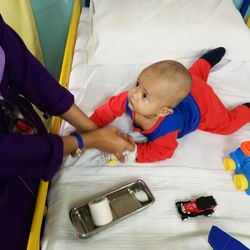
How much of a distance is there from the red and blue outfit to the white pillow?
31cm

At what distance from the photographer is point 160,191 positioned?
1.01 meters

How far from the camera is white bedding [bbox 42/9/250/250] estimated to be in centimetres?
89

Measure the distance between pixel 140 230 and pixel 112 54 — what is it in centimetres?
88

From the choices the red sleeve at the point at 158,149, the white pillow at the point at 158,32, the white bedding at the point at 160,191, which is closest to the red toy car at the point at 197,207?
the white bedding at the point at 160,191

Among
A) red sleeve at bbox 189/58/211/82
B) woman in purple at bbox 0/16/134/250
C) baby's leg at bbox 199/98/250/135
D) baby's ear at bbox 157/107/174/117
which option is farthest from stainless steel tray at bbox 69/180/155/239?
red sleeve at bbox 189/58/211/82

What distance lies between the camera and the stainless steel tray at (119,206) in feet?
2.92

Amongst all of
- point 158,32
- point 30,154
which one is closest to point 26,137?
point 30,154

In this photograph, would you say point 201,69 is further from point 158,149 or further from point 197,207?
point 197,207

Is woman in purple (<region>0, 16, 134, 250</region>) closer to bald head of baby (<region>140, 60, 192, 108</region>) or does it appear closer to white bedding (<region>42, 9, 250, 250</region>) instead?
white bedding (<region>42, 9, 250, 250</region>)

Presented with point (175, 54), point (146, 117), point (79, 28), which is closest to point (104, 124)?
point (146, 117)

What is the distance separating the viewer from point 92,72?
144 cm

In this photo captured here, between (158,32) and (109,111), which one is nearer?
(109,111)

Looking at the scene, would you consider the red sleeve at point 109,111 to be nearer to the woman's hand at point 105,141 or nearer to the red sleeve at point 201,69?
the woman's hand at point 105,141

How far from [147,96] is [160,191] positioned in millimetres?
337
